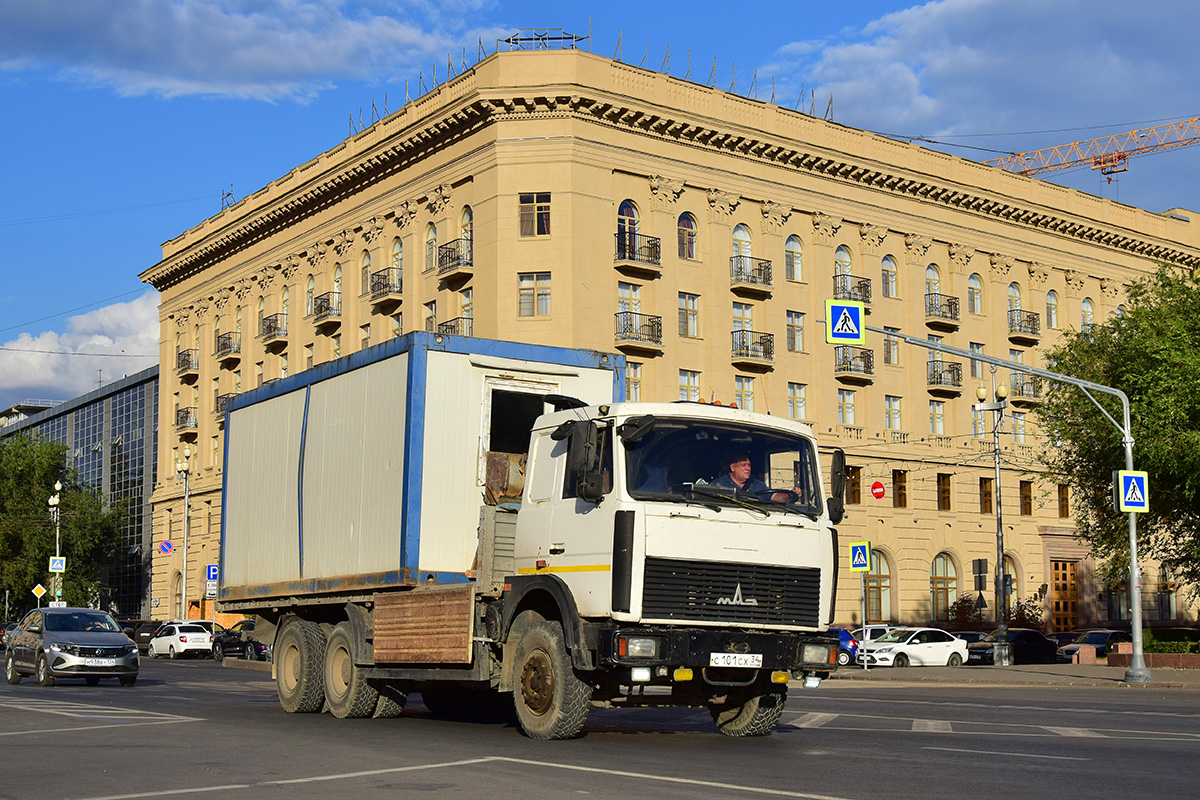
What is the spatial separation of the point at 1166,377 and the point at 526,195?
79.4ft

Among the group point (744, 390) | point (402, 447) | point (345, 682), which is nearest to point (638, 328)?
point (744, 390)

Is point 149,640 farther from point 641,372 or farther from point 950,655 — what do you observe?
point 950,655

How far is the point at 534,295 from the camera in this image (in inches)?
1984

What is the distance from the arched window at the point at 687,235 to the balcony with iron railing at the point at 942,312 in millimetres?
12597

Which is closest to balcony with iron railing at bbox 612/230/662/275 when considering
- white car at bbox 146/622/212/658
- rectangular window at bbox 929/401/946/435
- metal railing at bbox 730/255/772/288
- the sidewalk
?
metal railing at bbox 730/255/772/288

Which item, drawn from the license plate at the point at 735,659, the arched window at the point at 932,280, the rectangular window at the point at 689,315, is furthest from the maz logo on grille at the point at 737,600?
the arched window at the point at 932,280

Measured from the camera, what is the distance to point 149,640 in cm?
5547

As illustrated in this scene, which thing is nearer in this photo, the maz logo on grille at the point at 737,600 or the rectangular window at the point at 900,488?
the maz logo on grille at the point at 737,600

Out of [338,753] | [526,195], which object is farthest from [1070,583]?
[338,753]

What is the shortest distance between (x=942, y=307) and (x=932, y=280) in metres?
1.74

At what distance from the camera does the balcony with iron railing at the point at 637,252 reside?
168ft

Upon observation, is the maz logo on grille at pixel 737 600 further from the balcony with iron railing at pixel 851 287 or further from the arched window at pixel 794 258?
the balcony with iron railing at pixel 851 287

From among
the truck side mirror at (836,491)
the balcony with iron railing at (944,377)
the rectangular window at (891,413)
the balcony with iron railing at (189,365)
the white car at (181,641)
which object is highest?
the balcony with iron railing at (189,365)

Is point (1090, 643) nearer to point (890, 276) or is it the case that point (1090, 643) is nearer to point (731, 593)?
point (890, 276)
